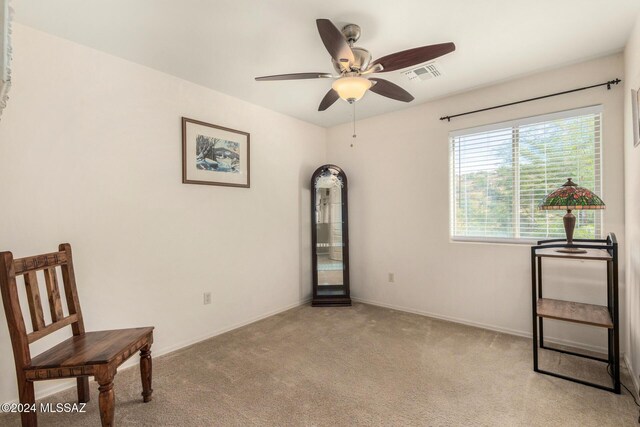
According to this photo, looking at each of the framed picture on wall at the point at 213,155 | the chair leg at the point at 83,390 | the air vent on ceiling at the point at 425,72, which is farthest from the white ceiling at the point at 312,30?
the chair leg at the point at 83,390

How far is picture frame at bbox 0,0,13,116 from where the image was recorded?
46cm

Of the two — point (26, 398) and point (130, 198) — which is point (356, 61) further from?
point (26, 398)

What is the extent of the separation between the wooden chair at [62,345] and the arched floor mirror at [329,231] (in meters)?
2.38

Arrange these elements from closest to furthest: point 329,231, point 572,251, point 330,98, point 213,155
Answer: point 572,251 < point 330,98 < point 213,155 < point 329,231

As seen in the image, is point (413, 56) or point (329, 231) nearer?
point (413, 56)

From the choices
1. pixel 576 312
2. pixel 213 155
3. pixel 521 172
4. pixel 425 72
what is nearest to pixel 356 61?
pixel 425 72

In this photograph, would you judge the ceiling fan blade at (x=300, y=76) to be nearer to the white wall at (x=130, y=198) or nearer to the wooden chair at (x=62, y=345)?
the white wall at (x=130, y=198)

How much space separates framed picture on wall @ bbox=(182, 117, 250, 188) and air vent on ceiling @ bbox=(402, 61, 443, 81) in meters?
1.76

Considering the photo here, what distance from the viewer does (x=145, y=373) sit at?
200 cm

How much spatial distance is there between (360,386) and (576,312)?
5.41ft

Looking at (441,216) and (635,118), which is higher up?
(635,118)

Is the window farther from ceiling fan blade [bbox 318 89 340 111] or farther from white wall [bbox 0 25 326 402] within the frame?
white wall [bbox 0 25 326 402]

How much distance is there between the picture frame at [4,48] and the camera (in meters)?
0.46

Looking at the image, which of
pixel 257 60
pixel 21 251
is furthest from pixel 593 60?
pixel 21 251
